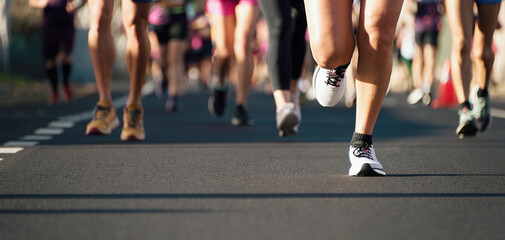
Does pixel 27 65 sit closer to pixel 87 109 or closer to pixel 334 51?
pixel 87 109

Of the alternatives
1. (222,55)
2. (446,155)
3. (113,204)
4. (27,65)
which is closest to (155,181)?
(113,204)

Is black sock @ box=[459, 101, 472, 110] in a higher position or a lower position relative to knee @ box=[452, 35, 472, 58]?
lower

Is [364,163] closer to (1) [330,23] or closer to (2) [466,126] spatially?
(1) [330,23]

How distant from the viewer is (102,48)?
274 inches

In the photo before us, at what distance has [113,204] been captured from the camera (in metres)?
3.79

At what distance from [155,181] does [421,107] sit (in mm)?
8421

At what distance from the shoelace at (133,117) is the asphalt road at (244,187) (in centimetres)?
16

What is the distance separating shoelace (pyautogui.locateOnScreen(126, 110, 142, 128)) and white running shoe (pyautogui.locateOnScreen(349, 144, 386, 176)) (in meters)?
2.35

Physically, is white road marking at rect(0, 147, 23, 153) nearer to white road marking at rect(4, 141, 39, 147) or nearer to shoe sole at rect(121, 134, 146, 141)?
white road marking at rect(4, 141, 39, 147)

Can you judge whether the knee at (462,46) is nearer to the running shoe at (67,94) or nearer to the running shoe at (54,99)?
the running shoe at (54,99)

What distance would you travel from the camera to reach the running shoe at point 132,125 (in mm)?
6762

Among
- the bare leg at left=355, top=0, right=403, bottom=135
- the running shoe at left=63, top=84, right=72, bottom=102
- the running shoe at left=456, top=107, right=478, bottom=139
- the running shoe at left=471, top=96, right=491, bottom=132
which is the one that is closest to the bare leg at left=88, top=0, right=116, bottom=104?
the bare leg at left=355, top=0, right=403, bottom=135

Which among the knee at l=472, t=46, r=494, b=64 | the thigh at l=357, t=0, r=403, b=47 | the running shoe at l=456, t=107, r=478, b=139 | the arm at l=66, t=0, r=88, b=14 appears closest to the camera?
the thigh at l=357, t=0, r=403, b=47

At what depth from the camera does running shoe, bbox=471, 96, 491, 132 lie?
7254 mm
